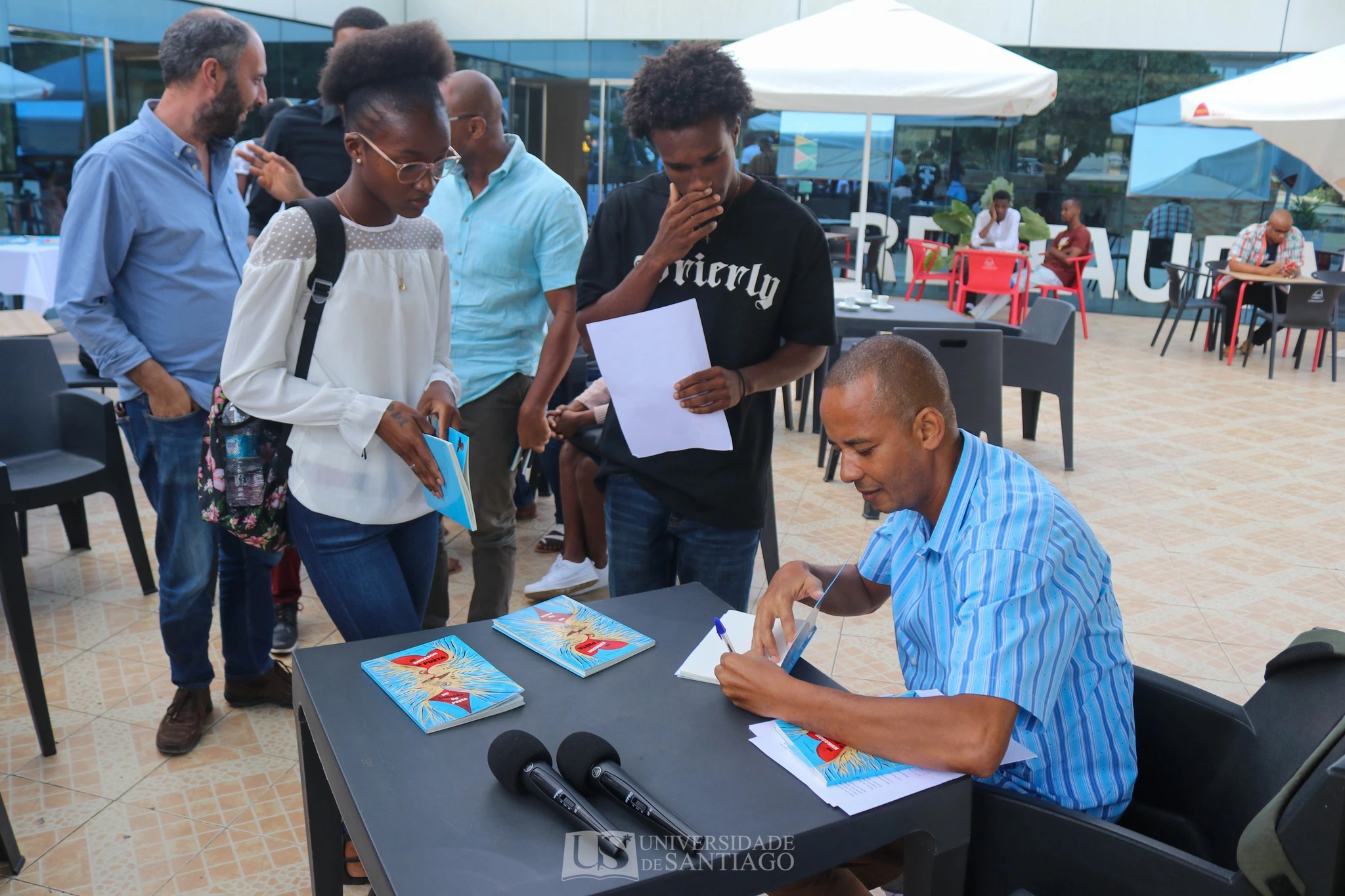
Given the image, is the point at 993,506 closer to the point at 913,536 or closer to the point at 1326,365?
the point at 913,536

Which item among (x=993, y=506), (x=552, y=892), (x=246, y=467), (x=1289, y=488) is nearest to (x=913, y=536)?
(x=993, y=506)

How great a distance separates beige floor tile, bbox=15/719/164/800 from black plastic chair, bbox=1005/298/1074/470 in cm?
497

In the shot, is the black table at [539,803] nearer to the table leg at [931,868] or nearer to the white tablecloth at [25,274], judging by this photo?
the table leg at [931,868]

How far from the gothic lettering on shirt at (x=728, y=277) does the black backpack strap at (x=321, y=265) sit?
66 centimetres

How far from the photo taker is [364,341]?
212 centimetres

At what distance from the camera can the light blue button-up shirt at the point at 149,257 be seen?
2.60 m

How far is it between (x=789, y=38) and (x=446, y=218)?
4.41 meters

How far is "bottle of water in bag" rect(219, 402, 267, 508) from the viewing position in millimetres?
2252

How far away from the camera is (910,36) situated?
6715mm

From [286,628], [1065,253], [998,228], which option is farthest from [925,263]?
[286,628]

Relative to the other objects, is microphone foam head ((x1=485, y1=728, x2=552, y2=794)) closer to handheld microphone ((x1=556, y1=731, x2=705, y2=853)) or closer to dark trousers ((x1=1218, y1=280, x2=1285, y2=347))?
handheld microphone ((x1=556, y1=731, x2=705, y2=853))

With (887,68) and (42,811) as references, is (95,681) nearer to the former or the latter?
(42,811)

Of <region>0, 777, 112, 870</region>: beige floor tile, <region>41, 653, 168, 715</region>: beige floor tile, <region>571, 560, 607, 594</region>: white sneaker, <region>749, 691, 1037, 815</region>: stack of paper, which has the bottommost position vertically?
<region>0, 777, 112, 870</region>: beige floor tile

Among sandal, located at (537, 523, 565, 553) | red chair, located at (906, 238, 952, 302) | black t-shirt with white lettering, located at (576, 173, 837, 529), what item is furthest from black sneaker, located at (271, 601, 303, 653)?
red chair, located at (906, 238, 952, 302)
